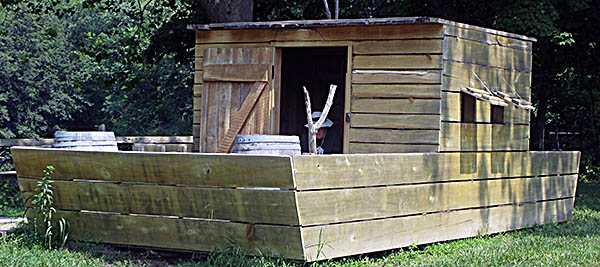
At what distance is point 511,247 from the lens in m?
8.18

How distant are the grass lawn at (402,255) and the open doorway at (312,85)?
4.16m

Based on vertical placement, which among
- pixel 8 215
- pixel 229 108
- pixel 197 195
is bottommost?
pixel 8 215

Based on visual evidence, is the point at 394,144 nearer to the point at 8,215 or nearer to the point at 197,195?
the point at 197,195

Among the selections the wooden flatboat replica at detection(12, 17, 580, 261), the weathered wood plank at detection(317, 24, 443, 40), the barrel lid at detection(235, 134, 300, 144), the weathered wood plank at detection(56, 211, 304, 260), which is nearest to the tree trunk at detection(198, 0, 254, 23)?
the wooden flatboat replica at detection(12, 17, 580, 261)

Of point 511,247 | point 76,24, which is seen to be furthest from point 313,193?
point 76,24

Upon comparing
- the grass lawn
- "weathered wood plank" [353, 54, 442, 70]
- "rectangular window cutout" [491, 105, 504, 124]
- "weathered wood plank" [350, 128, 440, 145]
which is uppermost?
"weathered wood plank" [353, 54, 442, 70]

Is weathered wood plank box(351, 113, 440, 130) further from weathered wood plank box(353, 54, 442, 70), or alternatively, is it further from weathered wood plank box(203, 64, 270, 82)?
weathered wood plank box(203, 64, 270, 82)

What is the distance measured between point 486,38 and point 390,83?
1.43 metres

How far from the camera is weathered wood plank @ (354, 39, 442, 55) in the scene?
8531 millimetres

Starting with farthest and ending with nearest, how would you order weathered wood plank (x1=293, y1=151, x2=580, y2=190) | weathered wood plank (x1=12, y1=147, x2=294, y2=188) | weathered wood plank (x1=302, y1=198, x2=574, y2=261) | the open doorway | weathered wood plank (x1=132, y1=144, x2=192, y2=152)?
the open doorway → weathered wood plank (x1=132, y1=144, x2=192, y2=152) → weathered wood plank (x1=302, y1=198, x2=574, y2=261) → weathered wood plank (x1=293, y1=151, x2=580, y2=190) → weathered wood plank (x1=12, y1=147, x2=294, y2=188)

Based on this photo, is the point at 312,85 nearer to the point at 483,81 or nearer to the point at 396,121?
the point at 483,81

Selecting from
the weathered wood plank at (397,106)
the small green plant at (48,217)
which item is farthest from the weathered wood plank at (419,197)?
the small green plant at (48,217)

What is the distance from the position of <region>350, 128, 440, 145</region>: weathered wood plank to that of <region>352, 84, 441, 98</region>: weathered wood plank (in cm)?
41

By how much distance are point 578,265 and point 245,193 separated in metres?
3.32
